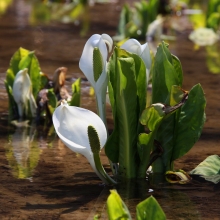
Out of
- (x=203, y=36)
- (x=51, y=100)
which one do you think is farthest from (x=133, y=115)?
(x=203, y=36)

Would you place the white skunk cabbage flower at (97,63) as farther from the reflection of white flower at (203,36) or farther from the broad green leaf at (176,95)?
the reflection of white flower at (203,36)

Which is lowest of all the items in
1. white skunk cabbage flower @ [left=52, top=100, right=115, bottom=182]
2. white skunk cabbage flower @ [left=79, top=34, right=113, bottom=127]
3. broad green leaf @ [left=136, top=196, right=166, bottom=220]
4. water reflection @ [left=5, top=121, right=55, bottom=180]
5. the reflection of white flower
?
water reflection @ [left=5, top=121, right=55, bottom=180]

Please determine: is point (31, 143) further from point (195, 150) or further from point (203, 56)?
point (203, 56)

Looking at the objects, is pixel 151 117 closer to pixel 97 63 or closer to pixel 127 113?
pixel 127 113

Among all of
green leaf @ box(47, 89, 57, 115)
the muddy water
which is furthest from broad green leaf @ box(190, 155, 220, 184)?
green leaf @ box(47, 89, 57, 115)

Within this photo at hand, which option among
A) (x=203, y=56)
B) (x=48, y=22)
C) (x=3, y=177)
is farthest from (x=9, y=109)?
(x=48, y=22)

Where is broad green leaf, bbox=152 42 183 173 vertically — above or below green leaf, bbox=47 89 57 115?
above

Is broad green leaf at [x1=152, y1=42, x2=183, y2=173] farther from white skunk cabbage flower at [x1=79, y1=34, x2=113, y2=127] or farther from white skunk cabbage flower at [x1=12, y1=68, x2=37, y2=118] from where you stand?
white skunk cabbage flower at [x1=12, y1=68, x2=37, y2=118]
